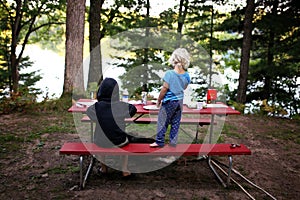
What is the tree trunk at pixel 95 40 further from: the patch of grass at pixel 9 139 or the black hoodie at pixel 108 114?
the black hoodie at pixel 108 114

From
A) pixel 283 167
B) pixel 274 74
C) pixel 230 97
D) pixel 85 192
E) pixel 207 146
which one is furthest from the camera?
pixel 230 97

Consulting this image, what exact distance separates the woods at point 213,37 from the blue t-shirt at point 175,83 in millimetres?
4849

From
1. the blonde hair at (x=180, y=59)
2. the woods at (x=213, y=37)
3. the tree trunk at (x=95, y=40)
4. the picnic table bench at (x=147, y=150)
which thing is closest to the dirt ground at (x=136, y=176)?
the picnic table bench at (x=147, y=150)

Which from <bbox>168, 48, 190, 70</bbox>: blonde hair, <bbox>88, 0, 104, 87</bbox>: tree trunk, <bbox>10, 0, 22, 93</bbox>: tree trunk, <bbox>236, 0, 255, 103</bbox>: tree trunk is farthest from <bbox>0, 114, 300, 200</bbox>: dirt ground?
<bbox>10, 0, 22, 93</bbox>: tree trunk

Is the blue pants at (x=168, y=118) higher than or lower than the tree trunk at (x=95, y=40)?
lower

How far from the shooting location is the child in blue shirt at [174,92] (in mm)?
3107

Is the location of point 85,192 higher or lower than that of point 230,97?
lower

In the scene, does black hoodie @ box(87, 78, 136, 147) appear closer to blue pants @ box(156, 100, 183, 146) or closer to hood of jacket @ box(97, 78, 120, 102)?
hood of jacket @ box(97, 78, 120, 102)

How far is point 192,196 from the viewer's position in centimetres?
309

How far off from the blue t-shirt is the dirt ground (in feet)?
3.65

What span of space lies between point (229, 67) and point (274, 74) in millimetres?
4420

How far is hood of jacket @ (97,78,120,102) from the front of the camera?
318 centimetres

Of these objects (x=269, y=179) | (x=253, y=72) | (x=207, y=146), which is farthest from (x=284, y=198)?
(x=253, y=72)

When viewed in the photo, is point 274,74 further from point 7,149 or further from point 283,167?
point 7,149
